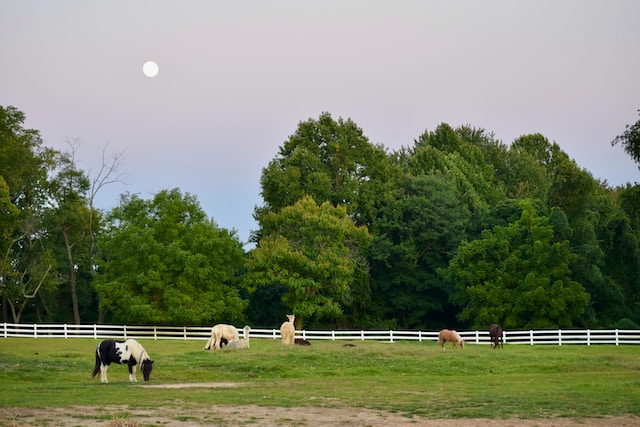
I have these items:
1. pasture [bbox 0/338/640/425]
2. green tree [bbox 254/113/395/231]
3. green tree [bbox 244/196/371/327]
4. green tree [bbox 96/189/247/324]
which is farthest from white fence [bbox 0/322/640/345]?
green tree [bbox 254/113/395/231]

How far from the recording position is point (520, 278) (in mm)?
58906

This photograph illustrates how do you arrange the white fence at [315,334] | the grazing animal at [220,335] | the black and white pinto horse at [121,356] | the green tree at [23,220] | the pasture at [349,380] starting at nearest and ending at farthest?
the pasture at [349,380] → the black and white pinto horse at [121,356] → the grazing animal at [220,335] → the white fence at [315,334] → the green tree at [23,220]

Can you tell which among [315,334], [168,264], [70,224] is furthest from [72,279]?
[315,334]

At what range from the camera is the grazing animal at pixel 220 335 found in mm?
41562

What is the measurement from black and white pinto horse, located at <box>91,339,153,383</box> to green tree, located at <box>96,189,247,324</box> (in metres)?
27.2

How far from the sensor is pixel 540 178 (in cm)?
8619

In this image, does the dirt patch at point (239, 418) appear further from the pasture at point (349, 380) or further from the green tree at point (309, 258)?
Answer: the green tree at point (309, 258)

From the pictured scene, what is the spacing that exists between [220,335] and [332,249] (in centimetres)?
2049

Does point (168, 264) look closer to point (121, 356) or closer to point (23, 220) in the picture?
point (23, 220)

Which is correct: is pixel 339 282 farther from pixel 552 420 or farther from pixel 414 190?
pixel 552 420

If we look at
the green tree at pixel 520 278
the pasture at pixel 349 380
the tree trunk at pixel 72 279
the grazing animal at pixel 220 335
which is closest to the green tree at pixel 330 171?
the green tree at pixel 520 278

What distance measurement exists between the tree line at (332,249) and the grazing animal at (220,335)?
14.7m

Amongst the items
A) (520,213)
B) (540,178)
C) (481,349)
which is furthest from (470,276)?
(540,178)

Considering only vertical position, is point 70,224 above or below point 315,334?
above
